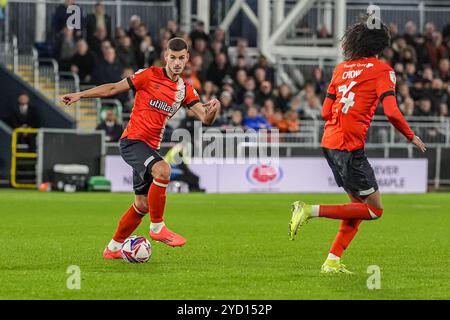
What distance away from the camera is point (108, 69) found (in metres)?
28.8

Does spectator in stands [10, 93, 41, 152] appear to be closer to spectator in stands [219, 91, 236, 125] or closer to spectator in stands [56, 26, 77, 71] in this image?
spectator in stands [56, 26, 77, 71]

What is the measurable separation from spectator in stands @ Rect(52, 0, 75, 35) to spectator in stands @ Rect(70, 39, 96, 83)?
829 mm

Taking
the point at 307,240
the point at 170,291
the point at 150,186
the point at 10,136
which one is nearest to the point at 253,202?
the point at 10,136

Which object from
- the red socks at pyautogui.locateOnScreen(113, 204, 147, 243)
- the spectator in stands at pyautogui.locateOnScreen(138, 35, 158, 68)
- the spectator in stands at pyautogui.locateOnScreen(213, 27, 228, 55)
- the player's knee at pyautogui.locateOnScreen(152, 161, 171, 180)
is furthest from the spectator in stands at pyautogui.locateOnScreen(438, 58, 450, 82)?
the player's knee at pyautogui.locateOnScreen(152, 161, 171, 180)

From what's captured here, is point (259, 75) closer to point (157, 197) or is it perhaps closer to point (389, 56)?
point (389, 56)

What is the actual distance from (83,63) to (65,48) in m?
0.62

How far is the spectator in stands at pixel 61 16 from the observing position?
29.1 m

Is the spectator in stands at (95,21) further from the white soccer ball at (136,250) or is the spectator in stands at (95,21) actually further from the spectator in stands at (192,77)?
the white soccer ball at (136,250)

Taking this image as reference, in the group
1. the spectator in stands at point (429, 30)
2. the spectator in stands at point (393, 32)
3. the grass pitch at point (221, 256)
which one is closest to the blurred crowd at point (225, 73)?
the spectator in stands at point (393, 32)

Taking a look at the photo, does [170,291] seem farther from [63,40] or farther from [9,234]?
[63,40]

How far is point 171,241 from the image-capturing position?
1161 cm

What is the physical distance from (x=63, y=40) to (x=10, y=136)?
3.04m

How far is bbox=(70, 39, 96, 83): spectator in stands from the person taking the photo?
28891 millimetres

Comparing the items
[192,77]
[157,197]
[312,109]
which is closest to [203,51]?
[192,77]
